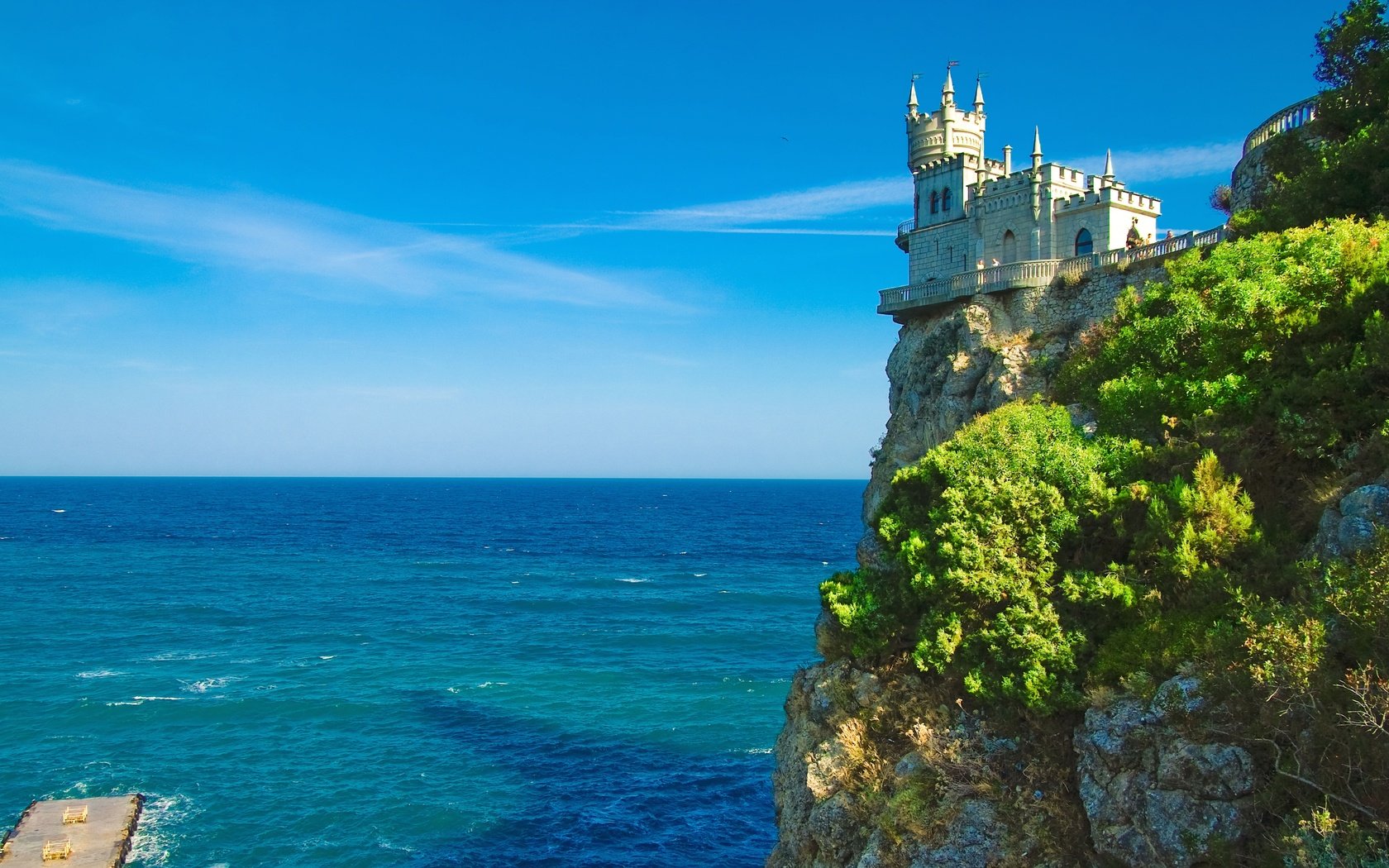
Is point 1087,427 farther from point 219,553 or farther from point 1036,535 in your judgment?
point 219,553

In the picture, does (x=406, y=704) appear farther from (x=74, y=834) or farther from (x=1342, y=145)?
(x=1342, y=145)

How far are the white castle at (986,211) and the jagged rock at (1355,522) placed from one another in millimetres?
24155

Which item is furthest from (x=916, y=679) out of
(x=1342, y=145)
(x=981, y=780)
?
(x=1342, y=145)

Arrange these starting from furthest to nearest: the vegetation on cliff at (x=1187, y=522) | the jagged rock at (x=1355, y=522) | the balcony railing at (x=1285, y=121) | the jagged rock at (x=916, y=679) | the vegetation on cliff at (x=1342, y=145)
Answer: the balcony railing at (x=1285, y=121) → the vegetation on cliff at (x=1342, y=145) → the jagged rock at (x=916, y=679) → the jagged rock at (x=1355, y=522) → the vegetation on cliff at (x=1187, y=522)

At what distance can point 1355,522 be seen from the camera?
14562 millimetres

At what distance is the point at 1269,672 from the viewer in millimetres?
13344

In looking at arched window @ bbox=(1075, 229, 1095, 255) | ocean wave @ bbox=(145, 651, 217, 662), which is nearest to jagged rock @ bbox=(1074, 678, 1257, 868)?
arched window @ bbox=(1075, 229, 1095, 255)

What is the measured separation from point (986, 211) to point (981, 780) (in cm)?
3281

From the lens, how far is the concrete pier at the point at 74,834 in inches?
1233

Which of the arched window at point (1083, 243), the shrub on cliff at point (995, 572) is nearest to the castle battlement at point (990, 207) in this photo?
the arched window at point (1083, 243)

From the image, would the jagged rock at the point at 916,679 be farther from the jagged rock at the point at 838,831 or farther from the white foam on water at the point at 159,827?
the white foam on water at the point at 159,827

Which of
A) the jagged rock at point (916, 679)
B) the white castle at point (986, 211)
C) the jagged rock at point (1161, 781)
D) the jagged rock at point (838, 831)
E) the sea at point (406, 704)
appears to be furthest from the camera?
the white castle at point (986, 211)

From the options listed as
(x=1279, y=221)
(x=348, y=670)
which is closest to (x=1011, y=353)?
(x=1279, y=221)

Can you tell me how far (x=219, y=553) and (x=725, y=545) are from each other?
5984 centimetres
